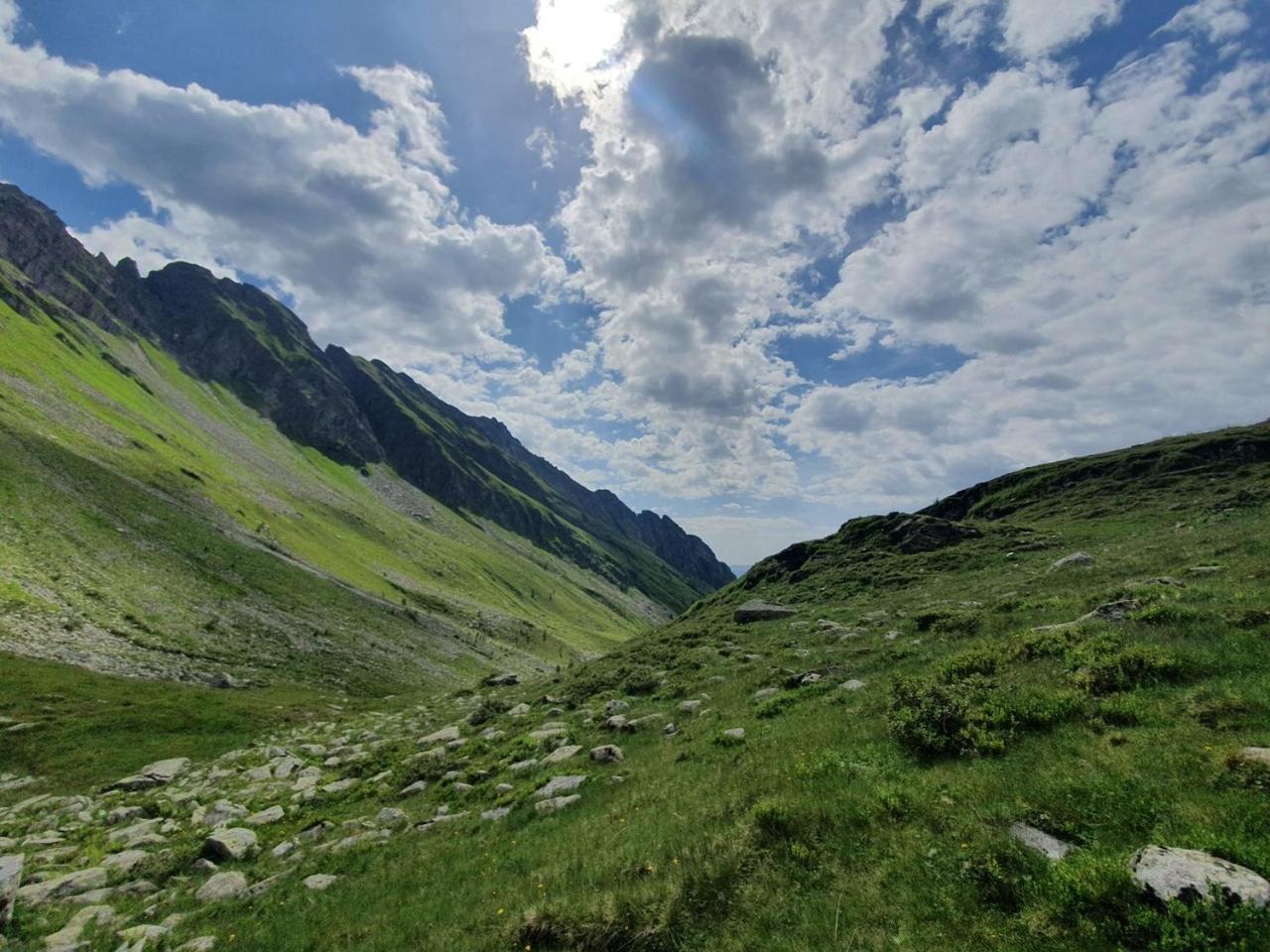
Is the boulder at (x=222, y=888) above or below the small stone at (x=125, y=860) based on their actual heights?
above

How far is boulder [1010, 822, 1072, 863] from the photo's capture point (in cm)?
794

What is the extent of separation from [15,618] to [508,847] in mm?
49480

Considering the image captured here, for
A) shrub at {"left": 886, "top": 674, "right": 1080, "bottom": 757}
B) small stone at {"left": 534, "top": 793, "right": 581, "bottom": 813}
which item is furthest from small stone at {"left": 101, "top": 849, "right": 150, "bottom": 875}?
shrub at {"left": 886, "top": 674, "right": 1080, "bottom": 757}

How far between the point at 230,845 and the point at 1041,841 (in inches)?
785

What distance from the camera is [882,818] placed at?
9844 millimetres

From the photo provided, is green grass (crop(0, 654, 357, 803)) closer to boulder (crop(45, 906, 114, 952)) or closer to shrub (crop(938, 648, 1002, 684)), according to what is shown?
boulder (crop(45, 906, 114, 952))

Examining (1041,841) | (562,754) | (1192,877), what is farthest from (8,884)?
(1192,877)

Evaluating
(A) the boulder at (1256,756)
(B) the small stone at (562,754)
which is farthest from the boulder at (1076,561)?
(B) the small stone at (562,754)

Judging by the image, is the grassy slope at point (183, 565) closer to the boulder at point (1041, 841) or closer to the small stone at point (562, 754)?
the small stone at point (562, 754)

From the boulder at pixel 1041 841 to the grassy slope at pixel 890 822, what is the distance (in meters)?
0.19

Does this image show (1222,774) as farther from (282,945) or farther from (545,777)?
(282,945)

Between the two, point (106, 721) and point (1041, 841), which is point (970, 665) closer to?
point (1041, 841)

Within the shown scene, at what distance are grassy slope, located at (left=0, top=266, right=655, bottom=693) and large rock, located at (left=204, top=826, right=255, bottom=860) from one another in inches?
1374

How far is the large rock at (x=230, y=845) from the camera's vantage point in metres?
16.4
